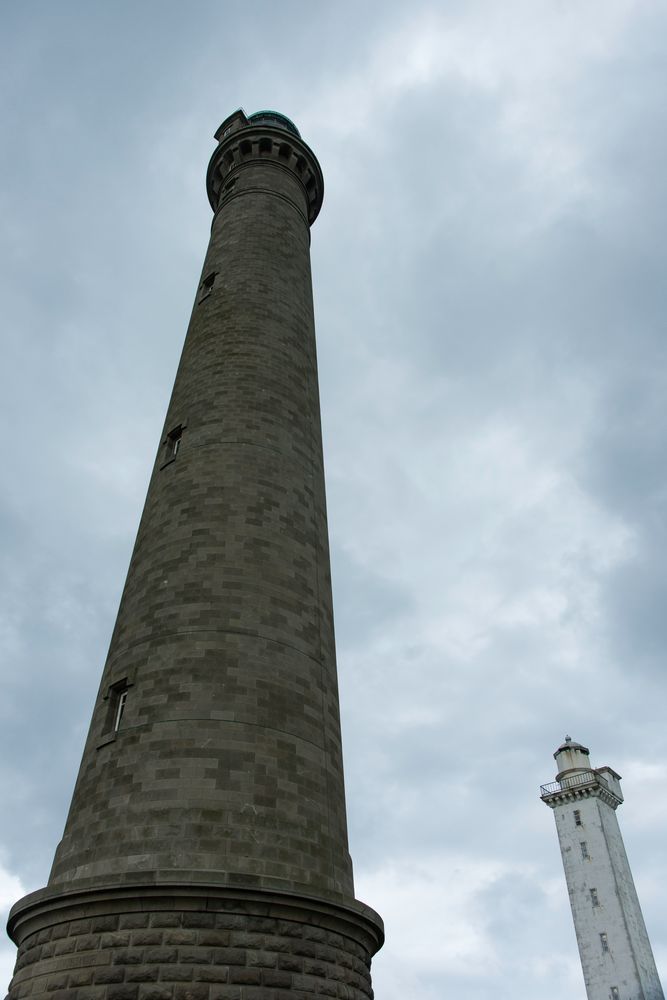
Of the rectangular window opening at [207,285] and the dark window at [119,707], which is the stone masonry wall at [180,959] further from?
the rectangular window opening at [207,285]

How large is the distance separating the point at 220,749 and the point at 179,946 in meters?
2.88

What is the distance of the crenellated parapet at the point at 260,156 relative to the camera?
27281mm

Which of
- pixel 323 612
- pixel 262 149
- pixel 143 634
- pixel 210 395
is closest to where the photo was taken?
pixel 143 634

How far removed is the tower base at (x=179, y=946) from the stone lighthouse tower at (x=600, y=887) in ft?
158

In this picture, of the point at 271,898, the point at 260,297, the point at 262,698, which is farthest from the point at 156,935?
the point at 260,297

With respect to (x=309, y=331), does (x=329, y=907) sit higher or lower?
lower

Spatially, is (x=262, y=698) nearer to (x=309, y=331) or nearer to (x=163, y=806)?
(x=163, y=806)

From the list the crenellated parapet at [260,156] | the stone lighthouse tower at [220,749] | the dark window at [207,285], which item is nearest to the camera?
the stone lighthouse tower at [220,749]

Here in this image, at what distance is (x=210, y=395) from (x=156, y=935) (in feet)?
38.9

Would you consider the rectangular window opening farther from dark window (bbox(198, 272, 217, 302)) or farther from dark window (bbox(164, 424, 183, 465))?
dark window (bbox(164, 424, 183, 465))

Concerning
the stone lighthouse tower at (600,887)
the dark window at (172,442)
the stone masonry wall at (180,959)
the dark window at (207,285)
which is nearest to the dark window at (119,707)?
the stone masonry wall at (180,959)

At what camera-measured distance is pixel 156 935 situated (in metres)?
10.7

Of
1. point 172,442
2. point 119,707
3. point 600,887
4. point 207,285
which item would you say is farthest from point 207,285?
point 600,887

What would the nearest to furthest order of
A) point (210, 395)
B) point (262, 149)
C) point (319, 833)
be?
point (319, 833), point (210, 395), point (262, 149)
